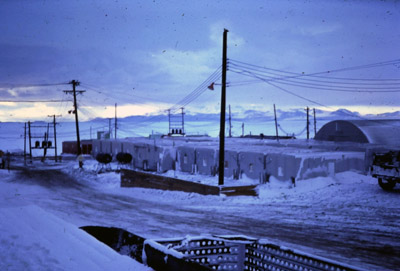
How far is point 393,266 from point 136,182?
954 inches

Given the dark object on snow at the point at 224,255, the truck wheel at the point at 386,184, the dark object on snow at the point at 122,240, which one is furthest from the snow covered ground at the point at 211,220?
the dark object on snow at the point at 122,240

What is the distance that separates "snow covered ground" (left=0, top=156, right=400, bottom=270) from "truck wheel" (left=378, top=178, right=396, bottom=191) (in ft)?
1.29

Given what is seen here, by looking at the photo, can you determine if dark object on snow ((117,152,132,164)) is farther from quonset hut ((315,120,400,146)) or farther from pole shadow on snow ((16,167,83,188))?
quonset hut ((315,120,400,146))

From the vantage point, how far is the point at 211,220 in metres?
16.4

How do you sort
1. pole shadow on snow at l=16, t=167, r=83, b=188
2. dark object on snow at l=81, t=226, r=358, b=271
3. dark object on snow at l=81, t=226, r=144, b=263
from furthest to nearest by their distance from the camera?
pole shadow on snow at l=16, t=167, r=83, b=188 → dark object on snow at l=81, t=226, r=144, b=263 → dark object on snow at l=81, t=226, r=358, b=271

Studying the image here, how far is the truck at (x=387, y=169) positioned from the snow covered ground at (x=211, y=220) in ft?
1.80

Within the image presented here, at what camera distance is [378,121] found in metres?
42.8

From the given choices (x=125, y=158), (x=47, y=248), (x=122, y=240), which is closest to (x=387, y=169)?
(x=122, y=240)

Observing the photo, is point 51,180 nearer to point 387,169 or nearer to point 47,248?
point 387,169

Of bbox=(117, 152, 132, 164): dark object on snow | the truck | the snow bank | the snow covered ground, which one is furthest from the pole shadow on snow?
the snow bank

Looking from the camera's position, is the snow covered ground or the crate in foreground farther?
the snow covered ground

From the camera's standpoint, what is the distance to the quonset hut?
37.1 metres

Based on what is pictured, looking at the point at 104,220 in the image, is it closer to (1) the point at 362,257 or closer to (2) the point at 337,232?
(2) the point at 337,232

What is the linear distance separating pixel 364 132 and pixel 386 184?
19012 mm
